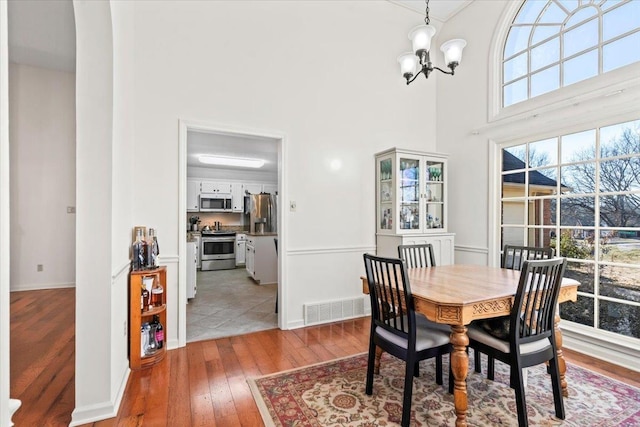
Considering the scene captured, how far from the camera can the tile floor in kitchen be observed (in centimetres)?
336

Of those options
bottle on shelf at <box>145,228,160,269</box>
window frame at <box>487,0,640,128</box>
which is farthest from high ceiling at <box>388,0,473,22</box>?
bottle on shelf at <box>145,228,160,269</box>

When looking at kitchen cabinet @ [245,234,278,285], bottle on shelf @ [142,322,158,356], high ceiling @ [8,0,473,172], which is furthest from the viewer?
kitchen cabinet @ [245,234,278,285]

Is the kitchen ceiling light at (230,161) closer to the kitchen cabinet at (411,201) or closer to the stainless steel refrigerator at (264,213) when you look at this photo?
the stainless steel refrigerator at (264,213)

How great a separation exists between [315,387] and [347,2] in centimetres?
421

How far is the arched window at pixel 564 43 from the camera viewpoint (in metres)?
2.65

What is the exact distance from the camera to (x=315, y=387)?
2229 mm

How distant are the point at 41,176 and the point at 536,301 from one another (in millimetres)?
6433

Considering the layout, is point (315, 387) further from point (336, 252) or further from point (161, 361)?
point (336, 252)

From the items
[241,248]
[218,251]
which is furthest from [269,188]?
[218,251]

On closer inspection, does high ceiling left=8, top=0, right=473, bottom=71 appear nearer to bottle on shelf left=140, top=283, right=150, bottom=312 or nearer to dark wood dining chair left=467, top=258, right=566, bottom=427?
bottle on shelf left=140, top=283, right=150, bottom=312

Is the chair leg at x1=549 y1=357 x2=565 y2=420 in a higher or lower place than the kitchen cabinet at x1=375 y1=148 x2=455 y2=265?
lower

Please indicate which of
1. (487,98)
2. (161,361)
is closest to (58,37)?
(161,361)

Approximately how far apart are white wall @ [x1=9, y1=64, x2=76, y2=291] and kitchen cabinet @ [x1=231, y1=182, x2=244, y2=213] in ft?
11.3

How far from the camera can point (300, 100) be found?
3.55 metres
